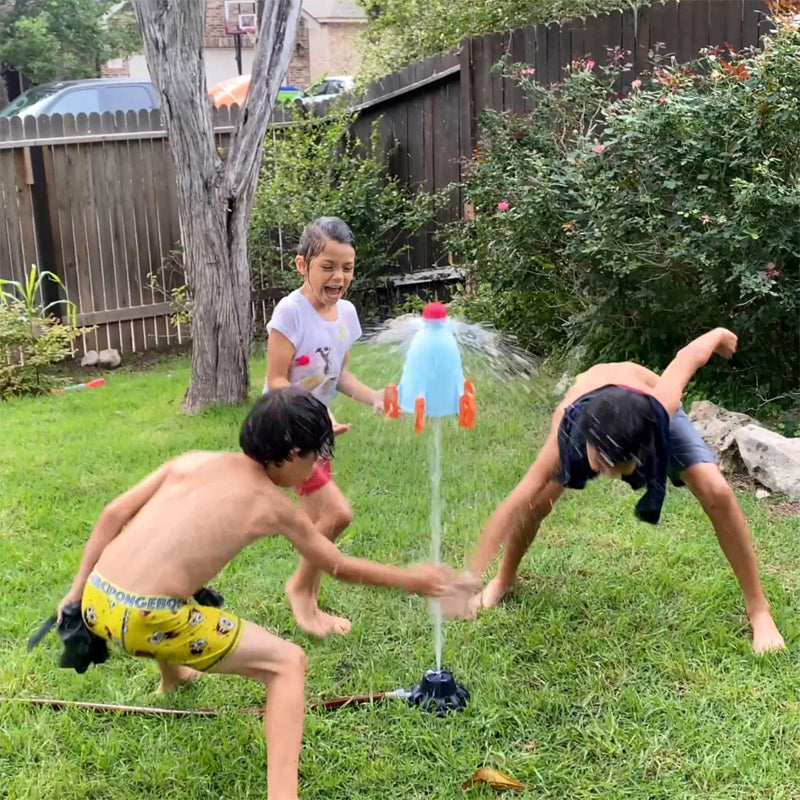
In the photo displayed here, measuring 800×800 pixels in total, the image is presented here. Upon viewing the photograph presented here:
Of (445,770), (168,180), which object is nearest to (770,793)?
(445,770)

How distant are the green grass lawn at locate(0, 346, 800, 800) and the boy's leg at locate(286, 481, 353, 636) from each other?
0.08 m

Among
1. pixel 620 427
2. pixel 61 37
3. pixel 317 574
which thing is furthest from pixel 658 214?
pixel 61 37

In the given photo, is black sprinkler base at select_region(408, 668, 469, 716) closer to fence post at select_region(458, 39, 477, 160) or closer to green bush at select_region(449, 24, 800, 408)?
green bush at select_region(449, 24, 800, 408)

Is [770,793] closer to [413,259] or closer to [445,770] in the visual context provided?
[445,770]

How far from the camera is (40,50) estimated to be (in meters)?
22.5

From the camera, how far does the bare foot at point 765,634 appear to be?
9.43 feet

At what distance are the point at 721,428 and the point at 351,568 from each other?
9.04ft

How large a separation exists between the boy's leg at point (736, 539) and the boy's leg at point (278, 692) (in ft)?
4.61

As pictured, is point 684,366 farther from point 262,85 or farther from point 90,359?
point 90,359

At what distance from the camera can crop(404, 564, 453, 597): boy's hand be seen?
2.32 metres

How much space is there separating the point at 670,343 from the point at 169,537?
12.6ft

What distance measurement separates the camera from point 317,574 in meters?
3.17

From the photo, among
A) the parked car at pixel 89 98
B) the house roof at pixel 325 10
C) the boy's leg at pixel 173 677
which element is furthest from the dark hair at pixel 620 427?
the house roof at pixel 325 10

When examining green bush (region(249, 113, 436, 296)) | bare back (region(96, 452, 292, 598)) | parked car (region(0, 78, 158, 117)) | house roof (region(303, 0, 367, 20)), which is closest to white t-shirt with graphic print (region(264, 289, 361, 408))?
bare back (region(96, 452, 292, 598))
